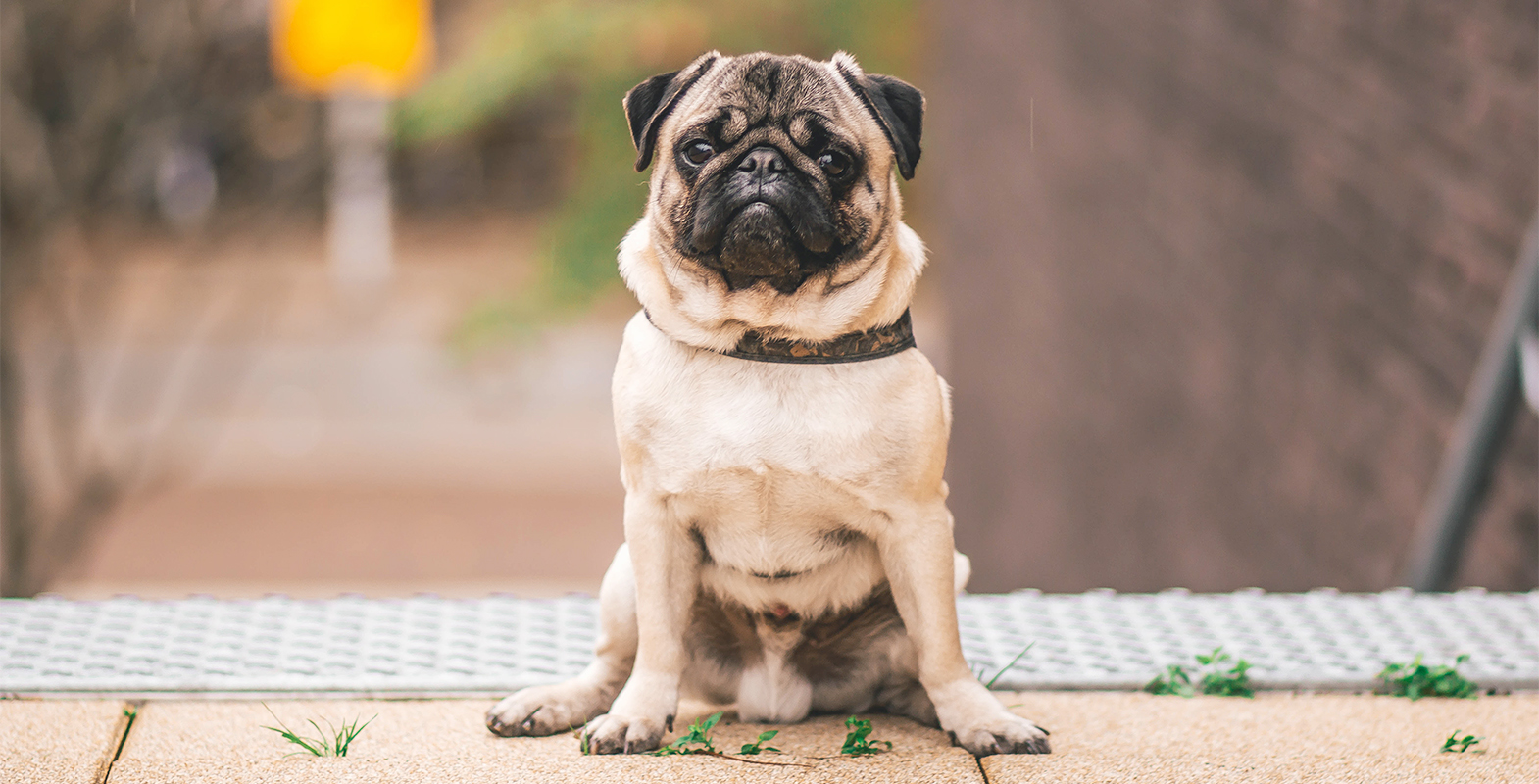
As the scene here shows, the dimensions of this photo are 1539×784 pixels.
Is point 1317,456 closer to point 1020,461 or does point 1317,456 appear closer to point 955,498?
point 1020,461

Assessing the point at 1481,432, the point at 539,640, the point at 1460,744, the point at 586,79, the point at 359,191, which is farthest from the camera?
the point at 586,79

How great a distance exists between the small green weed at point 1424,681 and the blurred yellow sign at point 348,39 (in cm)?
759

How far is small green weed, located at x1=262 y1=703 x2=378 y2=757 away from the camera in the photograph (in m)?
2.40

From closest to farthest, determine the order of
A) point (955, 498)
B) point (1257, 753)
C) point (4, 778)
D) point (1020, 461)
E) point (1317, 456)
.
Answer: point (4, 778), point (1257, 753), point (1317, 456), point (1020, 461), point (955, 498)

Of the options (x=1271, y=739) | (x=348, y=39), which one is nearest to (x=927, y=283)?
(x=348, y=39)

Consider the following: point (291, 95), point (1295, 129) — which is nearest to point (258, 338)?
point (291, 95)

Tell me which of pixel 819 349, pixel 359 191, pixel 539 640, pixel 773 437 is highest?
pixel 819 349

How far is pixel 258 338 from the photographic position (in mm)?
12375

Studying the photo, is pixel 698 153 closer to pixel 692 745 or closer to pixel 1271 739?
pixel 692 745

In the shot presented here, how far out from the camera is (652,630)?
2434 millimetres

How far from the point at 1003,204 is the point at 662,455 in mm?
8310

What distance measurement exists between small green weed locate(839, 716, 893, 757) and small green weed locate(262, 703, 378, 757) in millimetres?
891

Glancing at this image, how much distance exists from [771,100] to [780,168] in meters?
0.14

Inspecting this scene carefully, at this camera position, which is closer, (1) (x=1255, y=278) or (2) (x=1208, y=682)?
(2) (x=1208, y=682)
